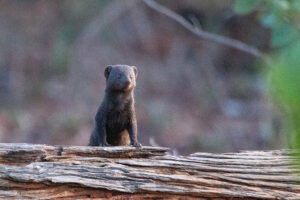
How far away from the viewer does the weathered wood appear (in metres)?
2.81

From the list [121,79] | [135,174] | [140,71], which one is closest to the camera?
[135,174]

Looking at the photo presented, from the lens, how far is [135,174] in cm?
298

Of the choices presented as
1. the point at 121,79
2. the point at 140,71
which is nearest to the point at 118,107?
the point at 121,79

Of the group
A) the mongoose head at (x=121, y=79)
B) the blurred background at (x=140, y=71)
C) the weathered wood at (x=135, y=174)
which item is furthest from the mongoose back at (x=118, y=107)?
the blurred background at (x=140, y=71)

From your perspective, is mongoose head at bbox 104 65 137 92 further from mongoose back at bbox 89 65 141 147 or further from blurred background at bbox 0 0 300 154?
blurred background at bbox 0 0 300 154

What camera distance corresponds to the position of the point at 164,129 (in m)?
9.32

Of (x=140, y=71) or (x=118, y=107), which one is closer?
(x=118, y=107)

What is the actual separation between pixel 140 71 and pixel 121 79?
681 centimetres

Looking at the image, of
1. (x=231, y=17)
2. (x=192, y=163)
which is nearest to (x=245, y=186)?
(x=192, y=163)

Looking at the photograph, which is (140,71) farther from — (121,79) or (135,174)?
(135,174)

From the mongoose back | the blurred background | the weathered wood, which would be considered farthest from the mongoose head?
the blurred background

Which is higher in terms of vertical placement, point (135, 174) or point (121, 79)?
point (121, 79)

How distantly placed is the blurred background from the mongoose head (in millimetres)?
4652

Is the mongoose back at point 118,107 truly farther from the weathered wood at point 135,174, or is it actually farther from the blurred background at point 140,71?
the blurred background at point 140,71
